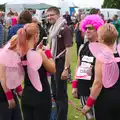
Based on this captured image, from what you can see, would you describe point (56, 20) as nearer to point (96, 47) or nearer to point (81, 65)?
point (81, 65)

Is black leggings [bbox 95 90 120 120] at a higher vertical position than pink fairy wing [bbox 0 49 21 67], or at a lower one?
lower

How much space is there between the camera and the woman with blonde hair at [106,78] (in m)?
3.69

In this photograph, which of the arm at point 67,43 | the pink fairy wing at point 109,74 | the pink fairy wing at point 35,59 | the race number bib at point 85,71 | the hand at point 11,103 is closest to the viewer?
the pink fairy wing at point 109,74

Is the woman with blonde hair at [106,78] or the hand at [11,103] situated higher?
the woman with blonde hair at [106,78]

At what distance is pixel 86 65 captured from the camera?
4.27 m

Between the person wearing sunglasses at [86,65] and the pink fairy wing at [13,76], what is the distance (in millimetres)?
759

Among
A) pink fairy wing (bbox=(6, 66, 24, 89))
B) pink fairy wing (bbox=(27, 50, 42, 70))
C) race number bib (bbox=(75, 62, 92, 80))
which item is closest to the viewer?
pink fairy wing (bbox=(27, 50, 42, 70))

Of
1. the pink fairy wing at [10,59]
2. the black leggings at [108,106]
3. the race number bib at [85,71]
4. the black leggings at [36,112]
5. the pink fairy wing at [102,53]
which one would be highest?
the pink fairy wing at [102,53]

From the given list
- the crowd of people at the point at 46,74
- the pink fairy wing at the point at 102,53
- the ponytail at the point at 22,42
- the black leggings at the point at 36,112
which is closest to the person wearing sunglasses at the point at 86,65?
the crowd of people at the point at 46,74

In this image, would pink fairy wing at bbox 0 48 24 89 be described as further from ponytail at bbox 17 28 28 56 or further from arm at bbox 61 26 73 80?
arm at bbox 61 26 73 80

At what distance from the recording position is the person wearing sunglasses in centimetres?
426

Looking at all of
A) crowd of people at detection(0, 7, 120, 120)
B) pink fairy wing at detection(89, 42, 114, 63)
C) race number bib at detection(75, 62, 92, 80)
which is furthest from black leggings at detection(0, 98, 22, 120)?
pink fairy wing at detection(89, 42, 114, 63)

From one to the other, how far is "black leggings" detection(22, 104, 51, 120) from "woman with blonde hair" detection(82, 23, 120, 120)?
503 mm

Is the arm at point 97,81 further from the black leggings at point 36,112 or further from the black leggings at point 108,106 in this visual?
the black leggings at point 36,112
